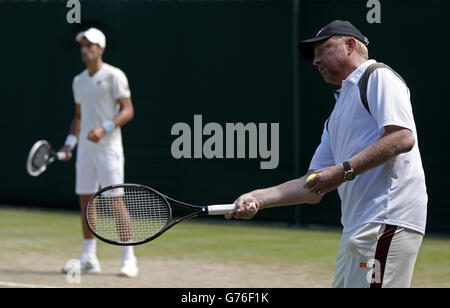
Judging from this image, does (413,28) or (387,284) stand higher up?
(413,28)

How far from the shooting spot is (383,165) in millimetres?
3686

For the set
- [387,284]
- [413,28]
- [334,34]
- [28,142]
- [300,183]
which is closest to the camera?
[387,284]

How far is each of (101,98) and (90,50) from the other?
42 cm

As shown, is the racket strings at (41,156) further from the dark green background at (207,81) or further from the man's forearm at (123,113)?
the dark green background at (207,81)

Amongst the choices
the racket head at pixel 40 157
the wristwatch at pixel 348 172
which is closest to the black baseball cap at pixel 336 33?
the wristwatch at pixel 348 172

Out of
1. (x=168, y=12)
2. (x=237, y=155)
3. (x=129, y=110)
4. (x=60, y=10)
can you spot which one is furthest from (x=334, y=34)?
(x=60, y=10)

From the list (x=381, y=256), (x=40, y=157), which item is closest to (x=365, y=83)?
(x=381, y=256)

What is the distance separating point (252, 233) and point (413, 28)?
2896 millimetres

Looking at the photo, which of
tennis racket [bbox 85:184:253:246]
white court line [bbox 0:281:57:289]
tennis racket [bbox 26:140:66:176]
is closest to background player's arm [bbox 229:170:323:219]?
tennis racket [bbox 85:184:253:246]

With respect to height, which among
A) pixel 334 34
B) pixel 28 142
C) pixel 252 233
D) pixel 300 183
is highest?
pixel 334 34

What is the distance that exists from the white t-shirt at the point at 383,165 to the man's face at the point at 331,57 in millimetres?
106

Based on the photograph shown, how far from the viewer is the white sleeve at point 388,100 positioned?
357 cm

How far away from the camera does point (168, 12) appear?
1121 cm
